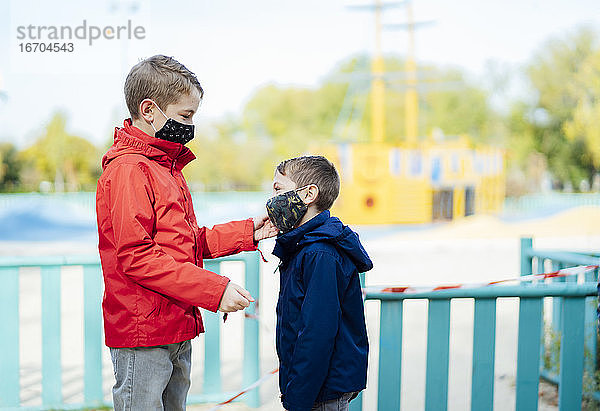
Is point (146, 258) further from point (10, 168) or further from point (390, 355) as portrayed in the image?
point (10, 168)

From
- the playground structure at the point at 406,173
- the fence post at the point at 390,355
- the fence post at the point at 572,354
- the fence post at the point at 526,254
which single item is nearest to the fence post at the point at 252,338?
the fence post at the point at 390,355

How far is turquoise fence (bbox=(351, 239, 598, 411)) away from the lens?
2.24m

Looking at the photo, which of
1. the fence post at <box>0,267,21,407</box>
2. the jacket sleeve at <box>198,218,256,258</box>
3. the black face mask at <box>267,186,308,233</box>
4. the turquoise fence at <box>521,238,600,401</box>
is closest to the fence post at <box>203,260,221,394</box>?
the fence post at <box>0,267,21,407</box>

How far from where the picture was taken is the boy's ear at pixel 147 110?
69.7 inches

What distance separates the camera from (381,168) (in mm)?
19844

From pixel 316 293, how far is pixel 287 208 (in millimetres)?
308

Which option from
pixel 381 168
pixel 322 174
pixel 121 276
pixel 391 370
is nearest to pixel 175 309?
pixel 121 276

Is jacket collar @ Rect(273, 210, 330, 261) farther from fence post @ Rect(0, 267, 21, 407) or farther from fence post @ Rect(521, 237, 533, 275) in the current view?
fence post @ Rect(521, 237, 533, 275)

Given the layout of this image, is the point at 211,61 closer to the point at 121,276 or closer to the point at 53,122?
the point at 53,122

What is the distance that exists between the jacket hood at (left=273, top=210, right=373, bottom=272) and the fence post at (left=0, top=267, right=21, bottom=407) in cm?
185

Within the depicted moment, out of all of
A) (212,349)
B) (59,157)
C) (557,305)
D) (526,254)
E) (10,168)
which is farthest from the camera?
(59,157)

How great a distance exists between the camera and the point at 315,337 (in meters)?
1.70

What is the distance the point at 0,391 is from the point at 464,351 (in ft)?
10.3

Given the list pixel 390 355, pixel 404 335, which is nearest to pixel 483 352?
pixel 390 355
